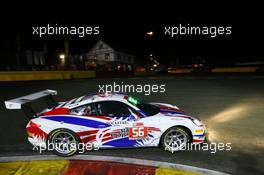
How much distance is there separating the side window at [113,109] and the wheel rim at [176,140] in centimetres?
104

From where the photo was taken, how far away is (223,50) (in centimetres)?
6056

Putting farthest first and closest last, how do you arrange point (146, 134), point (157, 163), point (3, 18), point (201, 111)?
point (3, 18) → point (201, 111) → point (146, 134) → point (157, 163)

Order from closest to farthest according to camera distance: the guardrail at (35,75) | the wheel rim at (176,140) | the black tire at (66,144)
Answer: the black tire at (66,144) < the wheel rim at (176,140) < the guardrail at (35,75)

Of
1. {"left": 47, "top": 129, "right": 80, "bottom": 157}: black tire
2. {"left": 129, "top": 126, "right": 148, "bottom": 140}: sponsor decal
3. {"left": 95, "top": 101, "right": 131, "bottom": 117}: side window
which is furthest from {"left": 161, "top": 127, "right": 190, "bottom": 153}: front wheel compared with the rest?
{"left": 47, "top": 129, "right": 80, "bottom": 157}: black tire

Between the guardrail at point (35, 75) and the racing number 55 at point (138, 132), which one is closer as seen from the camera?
the racing number 55 at point (138, 132)

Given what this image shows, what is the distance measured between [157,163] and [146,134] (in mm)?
877

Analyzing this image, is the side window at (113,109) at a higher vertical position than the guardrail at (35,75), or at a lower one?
lower

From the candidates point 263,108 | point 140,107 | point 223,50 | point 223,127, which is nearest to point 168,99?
point 263,108

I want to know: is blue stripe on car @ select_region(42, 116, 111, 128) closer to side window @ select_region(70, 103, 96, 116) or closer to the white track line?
side window @ select_region(70, 103, 96, 116)

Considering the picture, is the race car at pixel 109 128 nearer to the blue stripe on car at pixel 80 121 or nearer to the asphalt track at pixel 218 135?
the blue stripe on car at pixel 80 121

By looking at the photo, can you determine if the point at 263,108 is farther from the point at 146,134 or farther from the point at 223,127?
the point at 146,134

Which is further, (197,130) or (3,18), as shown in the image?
(3,18)

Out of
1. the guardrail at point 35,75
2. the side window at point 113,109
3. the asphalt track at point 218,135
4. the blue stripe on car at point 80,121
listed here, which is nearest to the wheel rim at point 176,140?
the asphalt track at point 218,135

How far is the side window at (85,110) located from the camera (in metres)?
7.44
